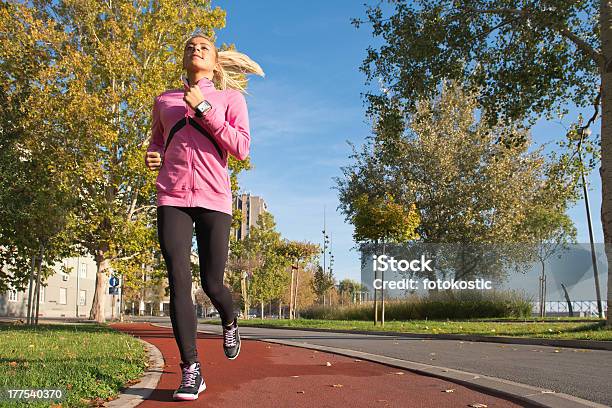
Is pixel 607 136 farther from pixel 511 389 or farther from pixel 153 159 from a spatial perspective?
pixel 153 159

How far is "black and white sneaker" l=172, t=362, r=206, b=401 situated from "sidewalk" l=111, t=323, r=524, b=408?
44 mm

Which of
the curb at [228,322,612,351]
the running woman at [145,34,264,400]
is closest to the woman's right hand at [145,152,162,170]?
the running woman at [145,34,264,400]

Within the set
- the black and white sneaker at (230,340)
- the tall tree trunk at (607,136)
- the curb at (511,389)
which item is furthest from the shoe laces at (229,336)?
the tall tree trunk at (607,136)

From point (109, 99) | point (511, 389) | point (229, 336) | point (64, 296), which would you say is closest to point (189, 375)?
point (229, 336)

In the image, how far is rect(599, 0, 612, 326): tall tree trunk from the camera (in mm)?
12703

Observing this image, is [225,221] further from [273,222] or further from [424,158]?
[273,222]

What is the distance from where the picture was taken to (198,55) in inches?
163

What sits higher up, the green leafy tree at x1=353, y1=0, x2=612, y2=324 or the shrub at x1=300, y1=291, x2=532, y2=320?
the green leafy tree at x1=353, y1=0, x2=612, y2=324

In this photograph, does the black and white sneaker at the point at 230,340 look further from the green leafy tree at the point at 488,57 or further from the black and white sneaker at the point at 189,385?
the green leafy tree at the point at 488,57

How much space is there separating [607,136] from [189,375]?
472 inches

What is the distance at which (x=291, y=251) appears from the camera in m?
32.1

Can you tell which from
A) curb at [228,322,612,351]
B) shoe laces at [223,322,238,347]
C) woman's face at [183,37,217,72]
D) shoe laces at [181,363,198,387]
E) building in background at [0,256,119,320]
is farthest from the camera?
building in background at [0,256,119,320]

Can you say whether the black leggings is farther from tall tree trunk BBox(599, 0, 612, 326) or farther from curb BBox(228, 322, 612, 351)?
tall tree trunk BBox(599, 0, 612, 326)

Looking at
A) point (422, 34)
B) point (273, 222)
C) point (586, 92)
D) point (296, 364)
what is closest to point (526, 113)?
point (586, 92)
